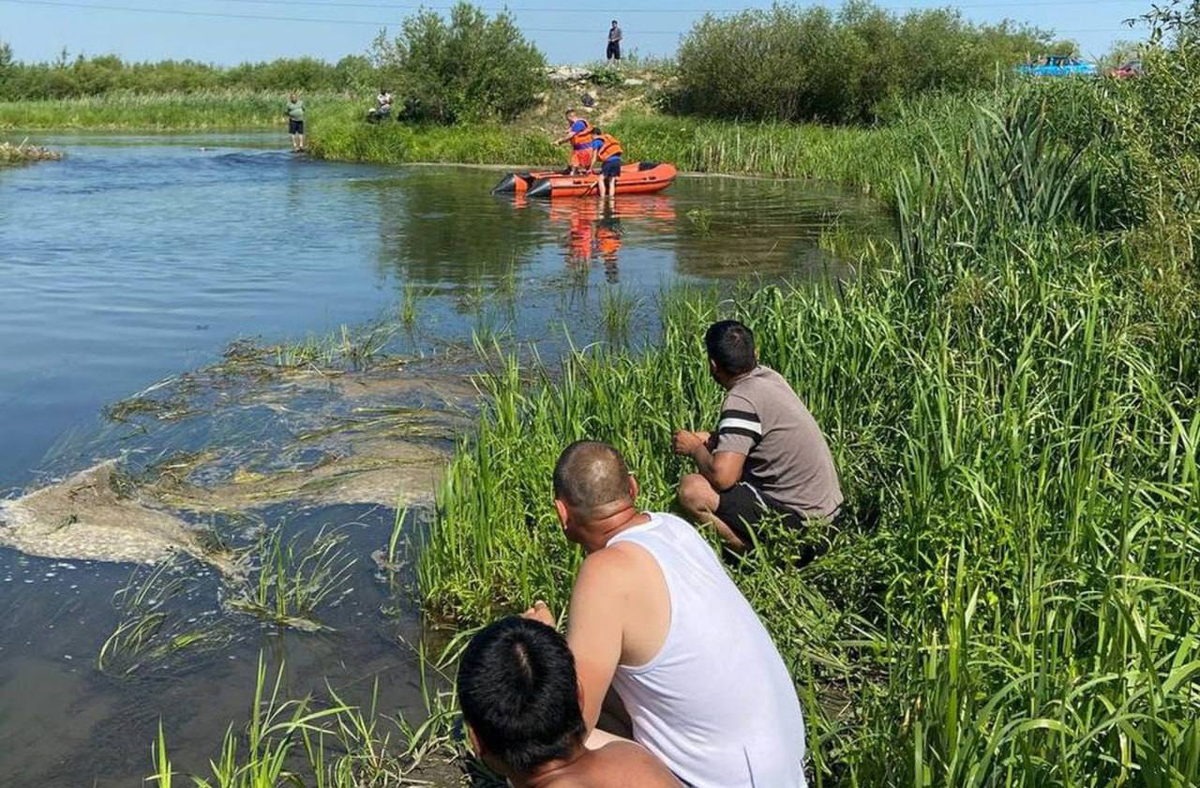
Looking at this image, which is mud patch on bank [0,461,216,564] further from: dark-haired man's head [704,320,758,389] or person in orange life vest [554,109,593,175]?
person in orange life vest [554,109,593,175]

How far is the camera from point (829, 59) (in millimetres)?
33938

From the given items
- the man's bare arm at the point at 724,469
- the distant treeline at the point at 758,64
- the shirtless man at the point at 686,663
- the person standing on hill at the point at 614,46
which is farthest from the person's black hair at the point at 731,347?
the person standing on hill at the point at 614,46

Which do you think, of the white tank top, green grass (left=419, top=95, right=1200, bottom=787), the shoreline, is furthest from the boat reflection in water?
the white tank top

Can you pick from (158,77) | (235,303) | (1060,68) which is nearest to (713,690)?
(1060,68)

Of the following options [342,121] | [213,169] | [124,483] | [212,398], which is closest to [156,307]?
[212,398]

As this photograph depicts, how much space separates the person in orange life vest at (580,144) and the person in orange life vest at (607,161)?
0.23 metres

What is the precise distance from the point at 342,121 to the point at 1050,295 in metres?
34.2

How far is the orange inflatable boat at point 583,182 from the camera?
22844 millimetres

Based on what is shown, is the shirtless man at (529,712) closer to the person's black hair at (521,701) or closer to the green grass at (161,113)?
the person's black hair at (521,701)

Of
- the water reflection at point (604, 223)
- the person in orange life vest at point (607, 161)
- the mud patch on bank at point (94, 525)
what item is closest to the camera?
the mud patch on bank at point (94, 525)

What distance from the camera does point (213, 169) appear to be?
29.5 metres

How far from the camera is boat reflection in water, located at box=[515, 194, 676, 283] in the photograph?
16.1m

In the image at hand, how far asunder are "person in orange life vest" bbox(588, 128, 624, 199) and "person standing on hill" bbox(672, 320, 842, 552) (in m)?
18.2

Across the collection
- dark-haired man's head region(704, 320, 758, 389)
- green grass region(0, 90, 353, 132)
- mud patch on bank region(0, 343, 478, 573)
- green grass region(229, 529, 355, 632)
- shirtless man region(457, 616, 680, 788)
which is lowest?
green grass region(229, 529, 355, 632)
